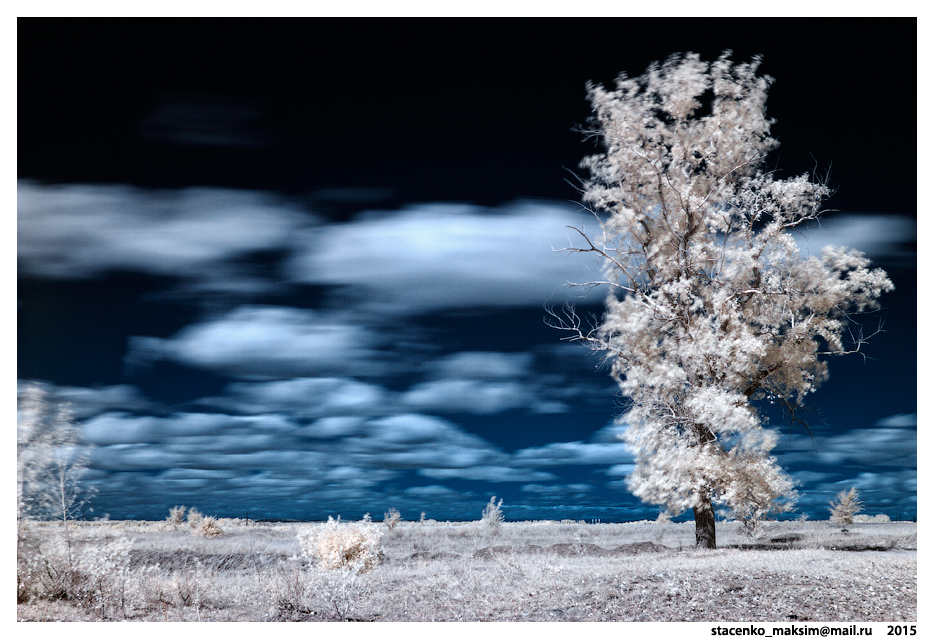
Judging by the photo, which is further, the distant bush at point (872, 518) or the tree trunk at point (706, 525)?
the distant bush at point (872, 518)

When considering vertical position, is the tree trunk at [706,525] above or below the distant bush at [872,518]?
above

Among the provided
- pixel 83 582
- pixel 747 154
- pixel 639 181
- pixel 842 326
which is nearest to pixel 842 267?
pixel 842 326

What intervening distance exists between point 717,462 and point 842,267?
4368 millimetres

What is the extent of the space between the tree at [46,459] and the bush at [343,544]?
12.4 feet

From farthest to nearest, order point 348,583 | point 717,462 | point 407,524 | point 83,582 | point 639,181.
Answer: point 407,524 < point 639,181 < point 717,462 < point 348,583 < point 83,582

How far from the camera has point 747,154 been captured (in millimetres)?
11453

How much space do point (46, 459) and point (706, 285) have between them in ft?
39.2

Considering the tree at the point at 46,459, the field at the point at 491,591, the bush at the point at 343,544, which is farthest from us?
the bush at the point at 343,544

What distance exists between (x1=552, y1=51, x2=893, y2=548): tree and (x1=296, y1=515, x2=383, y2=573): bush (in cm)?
516

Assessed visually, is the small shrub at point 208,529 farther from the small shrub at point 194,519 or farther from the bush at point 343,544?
the bush at point 343,544

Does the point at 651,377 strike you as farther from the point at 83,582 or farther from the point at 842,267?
the point at 83,582

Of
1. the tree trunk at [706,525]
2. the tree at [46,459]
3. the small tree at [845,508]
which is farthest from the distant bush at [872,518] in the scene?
the tree at [46,459]

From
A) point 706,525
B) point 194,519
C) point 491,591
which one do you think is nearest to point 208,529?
point 194,519

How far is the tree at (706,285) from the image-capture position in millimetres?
10938
